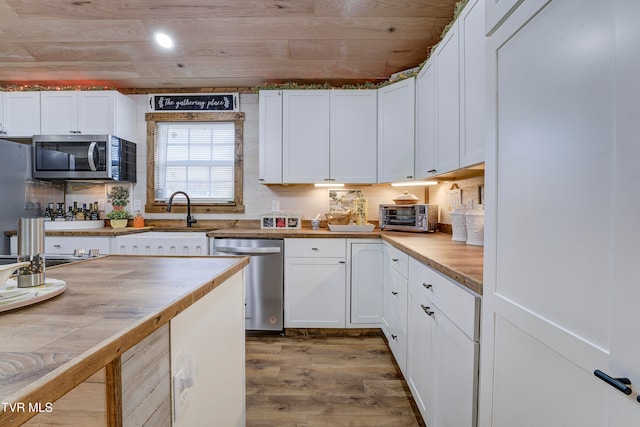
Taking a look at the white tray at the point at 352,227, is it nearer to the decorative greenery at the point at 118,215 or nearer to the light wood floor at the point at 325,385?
the light wood floor at the point at 325,385

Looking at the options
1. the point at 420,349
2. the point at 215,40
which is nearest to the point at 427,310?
the point at 420,349

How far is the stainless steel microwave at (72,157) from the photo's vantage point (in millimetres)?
3080

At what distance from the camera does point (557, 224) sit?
2.23 feet

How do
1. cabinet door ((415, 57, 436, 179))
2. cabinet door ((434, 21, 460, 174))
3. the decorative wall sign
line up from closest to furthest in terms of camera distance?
cabinet door ((434, 21, 460, 174)), cabinet door ((415, 57, 436, 179)), the decorative wall sign

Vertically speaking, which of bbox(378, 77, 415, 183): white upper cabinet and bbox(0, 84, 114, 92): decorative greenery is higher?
bbox(0, 84, 114, 92): decorative greenery

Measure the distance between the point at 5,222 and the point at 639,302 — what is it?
4.18 meters

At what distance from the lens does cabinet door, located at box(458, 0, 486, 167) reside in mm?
1561

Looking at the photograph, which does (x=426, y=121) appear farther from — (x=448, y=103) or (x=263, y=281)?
(x=263, y=281)

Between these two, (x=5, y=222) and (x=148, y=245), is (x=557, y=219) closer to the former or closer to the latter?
(x=148, y=245)

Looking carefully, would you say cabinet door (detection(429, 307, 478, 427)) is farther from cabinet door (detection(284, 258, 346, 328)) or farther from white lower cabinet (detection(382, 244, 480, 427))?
cabinet door (detection(284, 258, 346, 328))

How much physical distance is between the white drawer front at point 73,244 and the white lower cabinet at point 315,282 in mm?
1684

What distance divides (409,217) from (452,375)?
5.82ft

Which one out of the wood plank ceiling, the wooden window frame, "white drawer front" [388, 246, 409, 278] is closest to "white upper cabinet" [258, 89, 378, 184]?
the wood plank ceiling

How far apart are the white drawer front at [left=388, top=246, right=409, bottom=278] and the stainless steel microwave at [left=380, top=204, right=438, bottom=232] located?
1.72 feet
